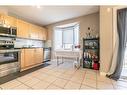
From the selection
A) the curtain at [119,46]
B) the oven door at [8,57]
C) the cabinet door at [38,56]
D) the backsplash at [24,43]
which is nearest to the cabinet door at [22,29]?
the backsplash at [24,43]

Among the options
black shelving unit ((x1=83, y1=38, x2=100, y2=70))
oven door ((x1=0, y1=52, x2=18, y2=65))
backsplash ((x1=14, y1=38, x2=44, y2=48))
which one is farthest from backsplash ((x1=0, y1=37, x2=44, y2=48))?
black shelving unit ((x1=83, y1=38, x2=100, y2=70))

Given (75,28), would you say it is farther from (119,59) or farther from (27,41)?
(119,59)

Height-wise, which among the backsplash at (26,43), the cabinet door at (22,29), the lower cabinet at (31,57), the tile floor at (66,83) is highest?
the cabinet door at (22,29)

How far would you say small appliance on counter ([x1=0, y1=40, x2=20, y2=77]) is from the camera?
2834mm

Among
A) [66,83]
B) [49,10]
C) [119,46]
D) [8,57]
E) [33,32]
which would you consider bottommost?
[66,83]

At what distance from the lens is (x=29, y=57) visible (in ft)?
12.8

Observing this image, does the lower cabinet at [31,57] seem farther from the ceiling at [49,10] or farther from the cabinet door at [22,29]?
the ceiling at [49,10]

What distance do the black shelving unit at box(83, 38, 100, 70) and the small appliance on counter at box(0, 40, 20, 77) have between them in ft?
8.64

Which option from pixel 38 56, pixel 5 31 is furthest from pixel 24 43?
pixel 5 31

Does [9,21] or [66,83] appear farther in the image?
[9,21]

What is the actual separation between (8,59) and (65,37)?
3512 mm

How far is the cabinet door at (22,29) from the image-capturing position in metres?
3.83

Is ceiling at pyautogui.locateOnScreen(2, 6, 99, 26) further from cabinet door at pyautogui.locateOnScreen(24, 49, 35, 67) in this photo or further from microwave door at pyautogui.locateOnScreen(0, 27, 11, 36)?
cabinet door at pyautogui.locateOnScreen(24, 49, 35, 67)

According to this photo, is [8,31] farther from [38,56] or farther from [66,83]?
[66,83]
